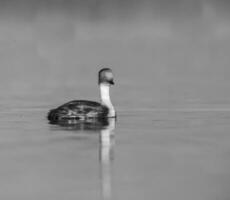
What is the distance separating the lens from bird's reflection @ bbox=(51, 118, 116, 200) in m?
18.5

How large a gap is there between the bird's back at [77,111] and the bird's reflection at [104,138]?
314 mm

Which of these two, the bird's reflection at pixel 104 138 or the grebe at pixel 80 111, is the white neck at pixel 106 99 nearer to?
the grebe at pixel 80 111

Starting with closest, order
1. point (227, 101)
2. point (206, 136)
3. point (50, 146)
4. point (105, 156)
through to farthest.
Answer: point (105, 156) → point (50, 146) → point (206, 136) → point (227, 101)

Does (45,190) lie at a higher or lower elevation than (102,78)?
lower

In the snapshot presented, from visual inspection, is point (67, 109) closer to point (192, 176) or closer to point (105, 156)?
point (105, 156)

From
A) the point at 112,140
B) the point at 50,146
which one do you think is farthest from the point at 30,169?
the point at 112,140

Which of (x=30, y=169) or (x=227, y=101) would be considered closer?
(x=30, y=169)

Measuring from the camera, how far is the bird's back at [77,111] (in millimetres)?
33031

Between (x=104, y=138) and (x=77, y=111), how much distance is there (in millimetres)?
6890

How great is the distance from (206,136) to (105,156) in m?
5.13

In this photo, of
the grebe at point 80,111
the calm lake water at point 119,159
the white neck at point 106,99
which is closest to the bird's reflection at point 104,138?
the calm lake water at point 119,159

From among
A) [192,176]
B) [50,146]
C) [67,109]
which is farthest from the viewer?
[67,109]

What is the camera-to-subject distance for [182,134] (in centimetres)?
2755

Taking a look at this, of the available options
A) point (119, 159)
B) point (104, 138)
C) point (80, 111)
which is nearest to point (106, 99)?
point (80, 111)
